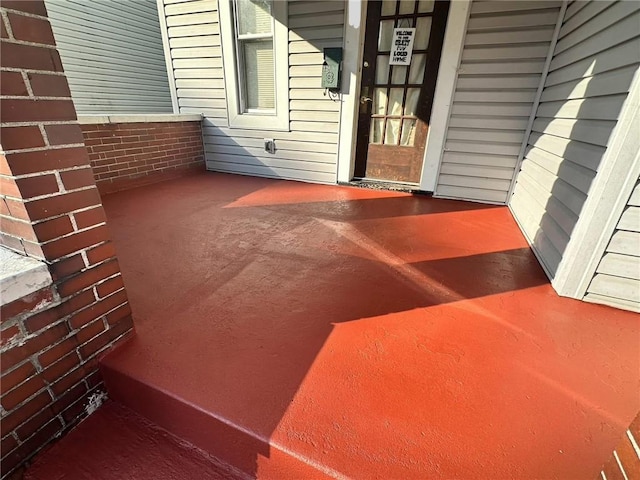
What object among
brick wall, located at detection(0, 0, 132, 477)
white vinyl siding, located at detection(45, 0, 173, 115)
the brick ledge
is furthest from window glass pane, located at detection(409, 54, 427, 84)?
white vinyl siding, located at detection(45, 0, 173, 115)

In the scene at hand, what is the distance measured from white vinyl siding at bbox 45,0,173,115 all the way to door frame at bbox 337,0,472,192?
5.51 meters

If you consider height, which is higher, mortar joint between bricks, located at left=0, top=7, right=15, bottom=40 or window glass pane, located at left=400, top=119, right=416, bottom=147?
mortar joint between bricks, located at left=0, top=7, right=15, bottom=40

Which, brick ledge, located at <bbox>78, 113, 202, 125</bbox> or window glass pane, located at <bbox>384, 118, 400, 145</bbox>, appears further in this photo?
window glass pane, located at <bbox>384, 118, 400, 145</bbox>

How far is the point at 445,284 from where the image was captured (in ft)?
5.91

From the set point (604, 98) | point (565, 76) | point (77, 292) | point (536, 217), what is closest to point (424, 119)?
point (565, 76)

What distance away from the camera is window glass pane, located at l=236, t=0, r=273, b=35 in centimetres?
363

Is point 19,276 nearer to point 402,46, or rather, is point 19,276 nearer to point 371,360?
point 371,360

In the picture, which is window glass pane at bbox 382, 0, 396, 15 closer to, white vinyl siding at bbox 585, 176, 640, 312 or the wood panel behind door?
the wood panel behind door

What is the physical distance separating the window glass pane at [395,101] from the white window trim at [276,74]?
4.11 feet

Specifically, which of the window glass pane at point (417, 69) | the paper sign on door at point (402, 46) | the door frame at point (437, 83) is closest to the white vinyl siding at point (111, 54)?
the door frame at point (437, 83)

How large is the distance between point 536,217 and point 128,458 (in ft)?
9.14

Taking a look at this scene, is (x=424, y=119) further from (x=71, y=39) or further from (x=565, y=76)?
(x=71, y=39)

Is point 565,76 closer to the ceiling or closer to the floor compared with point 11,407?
closer to the ceiling

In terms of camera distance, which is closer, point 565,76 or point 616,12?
point 616,12
